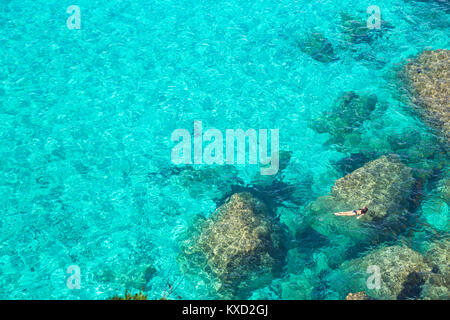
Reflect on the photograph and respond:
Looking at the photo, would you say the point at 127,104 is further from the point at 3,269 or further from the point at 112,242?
the point at 3,269

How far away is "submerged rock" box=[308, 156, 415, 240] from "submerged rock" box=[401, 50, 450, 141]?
3.09 meters

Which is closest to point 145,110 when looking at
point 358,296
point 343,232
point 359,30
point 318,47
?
point 318,47

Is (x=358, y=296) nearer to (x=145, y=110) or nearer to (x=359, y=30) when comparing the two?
(x=145, y=110)

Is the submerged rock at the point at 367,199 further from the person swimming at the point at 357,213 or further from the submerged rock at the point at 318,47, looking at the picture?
the submerged rock at the point at 318,47

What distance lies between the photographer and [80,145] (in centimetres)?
1462

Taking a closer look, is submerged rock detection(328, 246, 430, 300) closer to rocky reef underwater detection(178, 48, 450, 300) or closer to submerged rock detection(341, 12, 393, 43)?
rocky reef underwater detection(178, 48, 450, 300)

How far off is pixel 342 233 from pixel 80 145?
375 inches

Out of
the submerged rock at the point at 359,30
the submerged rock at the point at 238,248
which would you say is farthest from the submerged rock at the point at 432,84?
the submerged rock at the point at 238,248

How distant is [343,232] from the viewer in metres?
12.1

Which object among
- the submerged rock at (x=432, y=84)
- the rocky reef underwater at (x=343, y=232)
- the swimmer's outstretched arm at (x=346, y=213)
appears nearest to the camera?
the rocky reef underwater at (x=343, y=232)

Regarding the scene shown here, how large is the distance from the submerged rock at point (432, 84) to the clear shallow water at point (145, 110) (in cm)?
62

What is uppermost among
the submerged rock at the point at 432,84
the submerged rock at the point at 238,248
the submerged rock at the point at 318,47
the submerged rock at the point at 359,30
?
the submerged rock at the point at 359,30

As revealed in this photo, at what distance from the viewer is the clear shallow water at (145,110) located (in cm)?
1205

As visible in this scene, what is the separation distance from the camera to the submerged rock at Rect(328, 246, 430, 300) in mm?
10281
